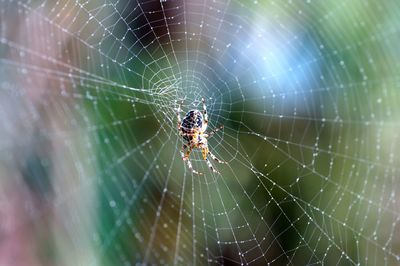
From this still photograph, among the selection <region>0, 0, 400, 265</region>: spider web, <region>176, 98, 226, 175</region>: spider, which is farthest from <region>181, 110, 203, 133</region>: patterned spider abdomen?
<region>0, 0, 400, 265</region>: spider web

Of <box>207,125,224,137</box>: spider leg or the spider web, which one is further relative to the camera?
<box>207,125,224,137</box>: spider leg

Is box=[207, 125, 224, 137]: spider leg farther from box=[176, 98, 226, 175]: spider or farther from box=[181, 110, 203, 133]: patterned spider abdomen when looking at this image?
box=[181, 110, 203, 133]: patterned spider abdomen

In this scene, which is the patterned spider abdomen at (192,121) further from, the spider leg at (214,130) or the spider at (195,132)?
the spider leg at (214,130)

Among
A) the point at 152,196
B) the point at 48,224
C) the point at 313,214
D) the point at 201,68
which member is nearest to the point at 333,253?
the point at 313,214

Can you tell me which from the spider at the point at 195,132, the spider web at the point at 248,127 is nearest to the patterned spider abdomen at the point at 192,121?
the spider at the point at 195,132

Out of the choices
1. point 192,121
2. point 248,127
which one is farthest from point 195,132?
point 248,127

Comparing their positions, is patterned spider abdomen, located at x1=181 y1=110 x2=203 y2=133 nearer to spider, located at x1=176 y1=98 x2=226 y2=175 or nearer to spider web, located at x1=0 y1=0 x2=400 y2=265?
spider, located at x1=176 y1=98 x2=226 y2=175
